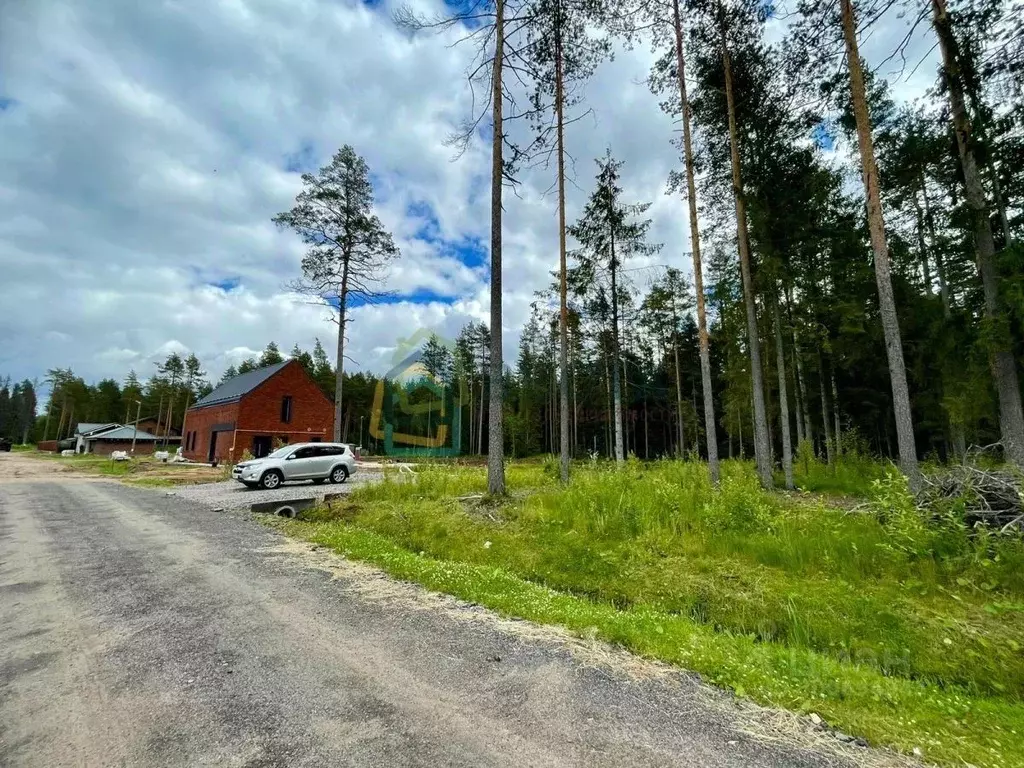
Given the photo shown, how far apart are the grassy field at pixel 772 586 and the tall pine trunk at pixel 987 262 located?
14.7 ft

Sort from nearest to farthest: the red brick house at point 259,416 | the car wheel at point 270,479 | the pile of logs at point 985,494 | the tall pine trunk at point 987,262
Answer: the pile of logs at point 985,494
the tall pine trunk at point 987,262
the car wheel at point 270,479
the red brick house at point 259,416

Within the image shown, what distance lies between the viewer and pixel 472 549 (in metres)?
6.98

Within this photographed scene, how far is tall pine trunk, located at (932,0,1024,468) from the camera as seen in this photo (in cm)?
850

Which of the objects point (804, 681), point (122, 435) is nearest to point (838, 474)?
point (804, 681)

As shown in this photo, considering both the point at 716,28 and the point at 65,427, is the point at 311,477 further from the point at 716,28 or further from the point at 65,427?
the point at 65,427

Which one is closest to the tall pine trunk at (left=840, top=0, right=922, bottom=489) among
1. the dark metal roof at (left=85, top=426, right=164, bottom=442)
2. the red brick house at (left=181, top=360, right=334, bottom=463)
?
the red brick house at (left=181, top=360, right=334, bottom=463)

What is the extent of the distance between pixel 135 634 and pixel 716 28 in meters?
16.8

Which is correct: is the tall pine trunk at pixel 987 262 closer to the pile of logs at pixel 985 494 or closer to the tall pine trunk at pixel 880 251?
the tall pine trunk at pixel 880 251

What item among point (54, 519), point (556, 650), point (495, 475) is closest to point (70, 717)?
point (556, 650)

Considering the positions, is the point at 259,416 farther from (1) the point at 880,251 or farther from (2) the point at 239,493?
(1) the point at 880,251

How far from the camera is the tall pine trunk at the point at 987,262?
8500mm

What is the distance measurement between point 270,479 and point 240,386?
830 inches

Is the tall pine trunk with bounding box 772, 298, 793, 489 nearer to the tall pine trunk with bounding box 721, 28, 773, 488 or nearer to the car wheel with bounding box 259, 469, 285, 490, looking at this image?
the tall pine trunk with bounding box 721, 28, 773, 488

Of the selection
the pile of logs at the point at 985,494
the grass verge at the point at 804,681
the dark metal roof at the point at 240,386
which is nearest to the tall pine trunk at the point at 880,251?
the pile of logs at the point at 985,494
